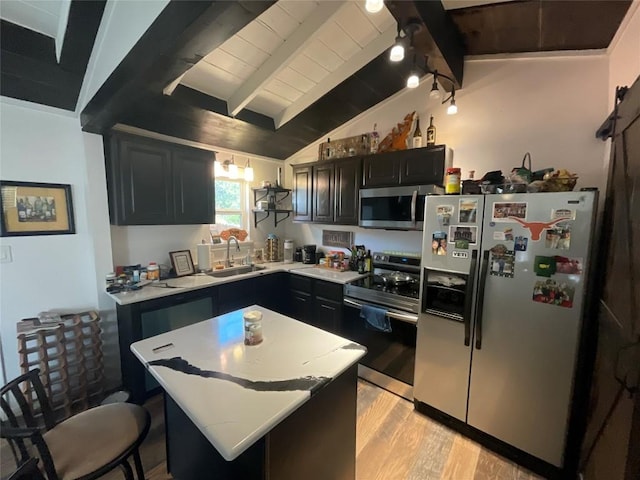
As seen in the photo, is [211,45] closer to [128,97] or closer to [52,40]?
[128,97]

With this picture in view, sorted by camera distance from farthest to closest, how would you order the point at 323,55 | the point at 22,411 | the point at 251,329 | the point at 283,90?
the point at 283,90 → the point at 323,55 → the point at 251,329 → the point at 22,411

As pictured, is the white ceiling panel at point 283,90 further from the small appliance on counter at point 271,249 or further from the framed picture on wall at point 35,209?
the framed picture on wall at point 35,209

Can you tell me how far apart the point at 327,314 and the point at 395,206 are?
131 cm

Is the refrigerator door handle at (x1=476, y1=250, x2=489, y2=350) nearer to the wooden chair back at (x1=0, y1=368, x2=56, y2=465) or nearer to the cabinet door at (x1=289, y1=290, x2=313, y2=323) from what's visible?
the cabinet door at (x1=289, y1=290, x2=313, y2=323)

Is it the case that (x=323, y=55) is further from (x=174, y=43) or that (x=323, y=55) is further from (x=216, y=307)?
(x=216, y=307)

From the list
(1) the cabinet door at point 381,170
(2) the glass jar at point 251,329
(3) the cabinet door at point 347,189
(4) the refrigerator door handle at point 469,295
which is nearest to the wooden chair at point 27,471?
(2) the glass jar at point 251,329

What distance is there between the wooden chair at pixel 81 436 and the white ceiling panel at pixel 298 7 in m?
2.49

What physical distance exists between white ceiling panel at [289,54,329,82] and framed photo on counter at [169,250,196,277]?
2134mm

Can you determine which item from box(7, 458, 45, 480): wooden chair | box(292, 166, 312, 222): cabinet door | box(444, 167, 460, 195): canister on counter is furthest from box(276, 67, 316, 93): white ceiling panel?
box(7, 458, 45, 480): wooden chair

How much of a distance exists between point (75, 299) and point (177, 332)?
1.45 m

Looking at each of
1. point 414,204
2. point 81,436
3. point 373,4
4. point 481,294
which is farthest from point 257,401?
point 414,204

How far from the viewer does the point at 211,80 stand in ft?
7.52

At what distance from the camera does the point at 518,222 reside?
1.59 meters

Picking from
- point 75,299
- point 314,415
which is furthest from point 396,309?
point 75,299
